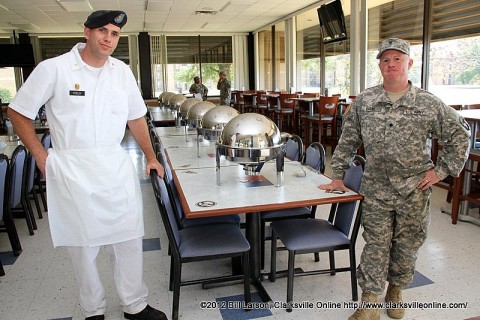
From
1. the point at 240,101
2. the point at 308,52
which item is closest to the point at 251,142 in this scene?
the point at 308,52

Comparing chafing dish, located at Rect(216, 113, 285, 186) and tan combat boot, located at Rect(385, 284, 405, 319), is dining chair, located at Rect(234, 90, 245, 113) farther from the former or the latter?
tan combat boot, located at Rect(385, 284, 405, 319)

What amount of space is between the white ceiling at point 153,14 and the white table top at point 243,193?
6142 mm

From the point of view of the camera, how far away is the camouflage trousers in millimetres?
1809

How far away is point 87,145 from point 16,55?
1055 cm

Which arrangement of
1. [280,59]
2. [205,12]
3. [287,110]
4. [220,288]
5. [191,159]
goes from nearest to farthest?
[220,288] < [191,159] < [287,110] < [205,12] < [280,59]

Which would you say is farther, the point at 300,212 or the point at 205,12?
the point at 205,12

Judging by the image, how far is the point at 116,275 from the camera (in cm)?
192

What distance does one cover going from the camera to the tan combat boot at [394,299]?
6.41 ft

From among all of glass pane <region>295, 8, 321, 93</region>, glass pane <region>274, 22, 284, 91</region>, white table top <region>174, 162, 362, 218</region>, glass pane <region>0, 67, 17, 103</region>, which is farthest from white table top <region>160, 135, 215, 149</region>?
glass pane <region>0, 67, 17, 103</region>

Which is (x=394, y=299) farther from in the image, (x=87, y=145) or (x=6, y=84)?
(x=6, y=84)

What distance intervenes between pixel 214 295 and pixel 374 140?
1128mm

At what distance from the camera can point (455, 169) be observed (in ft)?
5.75

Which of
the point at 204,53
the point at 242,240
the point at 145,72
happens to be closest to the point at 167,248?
the point at 242,240

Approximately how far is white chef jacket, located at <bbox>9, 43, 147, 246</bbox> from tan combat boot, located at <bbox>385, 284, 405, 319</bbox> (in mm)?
1251
